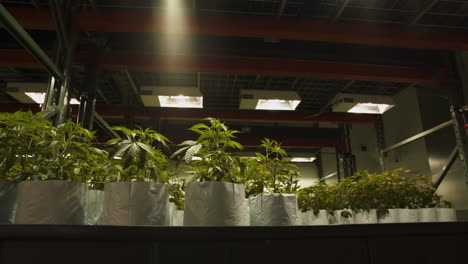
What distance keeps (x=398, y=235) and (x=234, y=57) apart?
11.3 ft

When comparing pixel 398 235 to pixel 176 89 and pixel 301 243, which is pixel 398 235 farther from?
pixel 176 89

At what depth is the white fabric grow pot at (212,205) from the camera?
1036 millimetres

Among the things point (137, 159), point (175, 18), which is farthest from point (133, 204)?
point (175, 18)

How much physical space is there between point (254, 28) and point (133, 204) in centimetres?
283

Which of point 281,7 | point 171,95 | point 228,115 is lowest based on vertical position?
point 171,95

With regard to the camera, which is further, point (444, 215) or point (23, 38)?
point (444, 215)

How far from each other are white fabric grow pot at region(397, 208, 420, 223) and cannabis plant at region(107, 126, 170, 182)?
5.00 ft

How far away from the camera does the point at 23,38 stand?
1910mm

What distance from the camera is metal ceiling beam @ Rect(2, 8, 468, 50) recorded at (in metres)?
3.22

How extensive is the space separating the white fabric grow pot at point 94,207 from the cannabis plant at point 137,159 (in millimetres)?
87

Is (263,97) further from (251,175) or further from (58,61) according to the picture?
(251,175)

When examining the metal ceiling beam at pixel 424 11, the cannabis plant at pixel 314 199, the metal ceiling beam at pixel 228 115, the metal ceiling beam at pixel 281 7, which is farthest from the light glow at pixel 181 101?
the cannabis plant at pixel 314 199

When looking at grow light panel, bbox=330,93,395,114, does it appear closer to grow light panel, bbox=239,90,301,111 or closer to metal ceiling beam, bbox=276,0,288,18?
grow light panel, bbox=239,90,301,111

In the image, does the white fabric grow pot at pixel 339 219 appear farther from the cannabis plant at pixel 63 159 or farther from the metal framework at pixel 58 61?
the metal framework at pixel 58 61
